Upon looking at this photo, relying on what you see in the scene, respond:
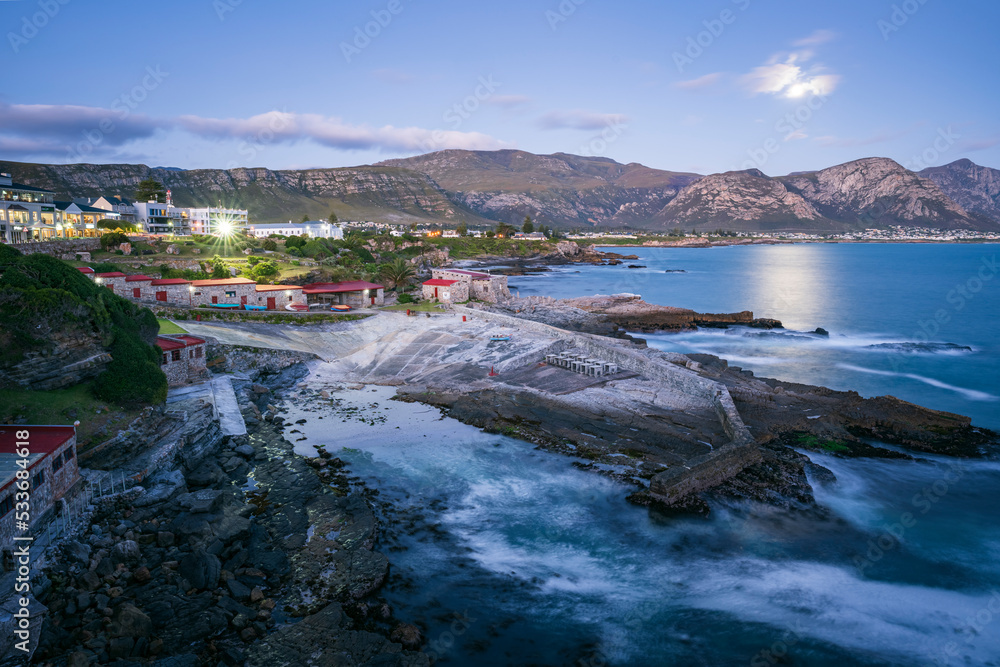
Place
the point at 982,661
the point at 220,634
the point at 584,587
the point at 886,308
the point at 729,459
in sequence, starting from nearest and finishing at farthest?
the point at 220,634 < the point at 982,661 < the point at 584,587 < the point at 729,459 < the point at 886,308

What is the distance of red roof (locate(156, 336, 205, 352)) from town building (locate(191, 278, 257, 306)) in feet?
42.7

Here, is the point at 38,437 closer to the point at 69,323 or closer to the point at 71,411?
the point at 71,411

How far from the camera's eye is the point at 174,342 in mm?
27375

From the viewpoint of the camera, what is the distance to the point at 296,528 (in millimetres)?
16906

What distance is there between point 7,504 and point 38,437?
3.51 metres

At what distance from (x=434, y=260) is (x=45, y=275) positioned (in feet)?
283

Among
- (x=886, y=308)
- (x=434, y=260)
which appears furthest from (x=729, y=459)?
(x=434, y=260)

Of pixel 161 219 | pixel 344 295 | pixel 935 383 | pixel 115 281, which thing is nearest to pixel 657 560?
pixel 935 383

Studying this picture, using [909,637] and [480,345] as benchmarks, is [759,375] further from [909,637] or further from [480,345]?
[909,637]

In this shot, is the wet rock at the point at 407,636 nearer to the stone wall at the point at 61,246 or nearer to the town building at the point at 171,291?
the town building at the point at 171,291

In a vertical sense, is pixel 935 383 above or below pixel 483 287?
below

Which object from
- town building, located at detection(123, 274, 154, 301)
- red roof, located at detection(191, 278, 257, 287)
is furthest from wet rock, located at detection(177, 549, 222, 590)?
town building, located at detection(123, 274, 154, 301)

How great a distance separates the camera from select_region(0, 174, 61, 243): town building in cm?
5206

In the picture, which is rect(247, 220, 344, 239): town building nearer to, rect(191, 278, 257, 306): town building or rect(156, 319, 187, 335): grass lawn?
rect(191, 278, 257, 306): town building
